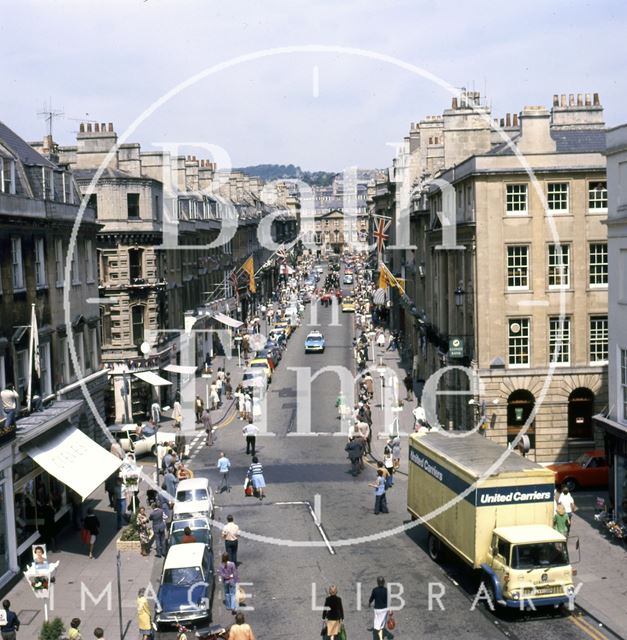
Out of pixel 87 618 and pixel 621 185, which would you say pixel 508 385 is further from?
pixel 87 618

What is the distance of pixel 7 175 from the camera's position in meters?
30.2

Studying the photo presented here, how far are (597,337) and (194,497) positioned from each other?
1884cm

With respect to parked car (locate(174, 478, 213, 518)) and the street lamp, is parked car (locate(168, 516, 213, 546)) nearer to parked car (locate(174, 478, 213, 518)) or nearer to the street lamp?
parked car (locate(174, 478, 213, 518))

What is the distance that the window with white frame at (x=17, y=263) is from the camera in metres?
29.5

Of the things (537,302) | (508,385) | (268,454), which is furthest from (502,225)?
(268,454)

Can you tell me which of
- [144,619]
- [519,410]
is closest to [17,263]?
[144,619]

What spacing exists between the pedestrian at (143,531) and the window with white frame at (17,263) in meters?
8.28

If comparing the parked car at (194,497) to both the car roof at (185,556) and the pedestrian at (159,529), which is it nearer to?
the pedestrian at (159,529)

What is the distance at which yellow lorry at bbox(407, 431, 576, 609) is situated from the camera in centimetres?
2086

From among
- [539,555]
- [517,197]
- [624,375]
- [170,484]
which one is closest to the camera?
[539,555]

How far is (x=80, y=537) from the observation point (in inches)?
1172

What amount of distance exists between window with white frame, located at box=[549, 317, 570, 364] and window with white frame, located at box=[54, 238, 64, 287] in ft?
65.6

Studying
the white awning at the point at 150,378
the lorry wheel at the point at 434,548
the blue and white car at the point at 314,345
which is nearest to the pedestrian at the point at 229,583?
the lorry wheel at the point at 434,548

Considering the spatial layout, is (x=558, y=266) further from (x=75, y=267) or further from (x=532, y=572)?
(x=532, y=572)
